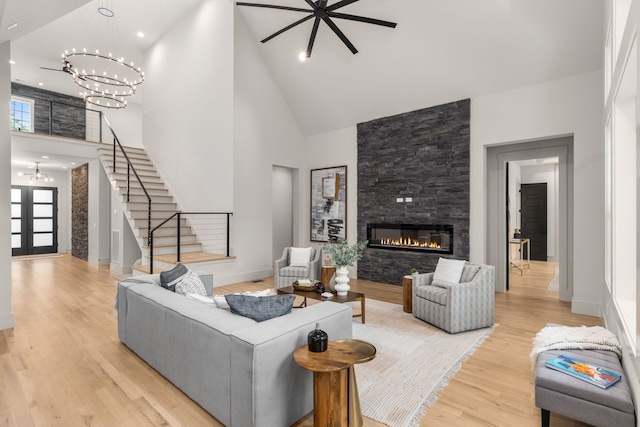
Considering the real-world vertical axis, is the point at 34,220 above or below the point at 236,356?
above

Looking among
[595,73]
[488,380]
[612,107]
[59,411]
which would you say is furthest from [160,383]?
[595,73]

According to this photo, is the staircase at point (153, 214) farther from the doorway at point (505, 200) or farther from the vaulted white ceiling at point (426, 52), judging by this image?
the doorway at point (505, 200)

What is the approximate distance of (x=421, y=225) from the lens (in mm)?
6016

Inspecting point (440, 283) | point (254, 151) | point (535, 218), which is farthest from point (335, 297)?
point (535, 218)

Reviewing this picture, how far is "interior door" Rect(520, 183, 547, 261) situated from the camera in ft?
28.1

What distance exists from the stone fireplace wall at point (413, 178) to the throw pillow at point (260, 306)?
414 cm

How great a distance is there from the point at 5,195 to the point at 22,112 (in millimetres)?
8592

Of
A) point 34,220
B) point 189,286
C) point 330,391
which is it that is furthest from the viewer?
point 34,220

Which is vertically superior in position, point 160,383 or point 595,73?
point 595,73

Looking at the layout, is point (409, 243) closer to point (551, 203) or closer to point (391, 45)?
point (391, 45)

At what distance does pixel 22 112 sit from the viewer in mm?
9969

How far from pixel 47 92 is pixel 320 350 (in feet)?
42.3

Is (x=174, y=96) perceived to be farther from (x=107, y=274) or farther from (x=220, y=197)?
(x=107, y=274)

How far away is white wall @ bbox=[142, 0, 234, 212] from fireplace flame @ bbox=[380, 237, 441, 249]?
322cm
